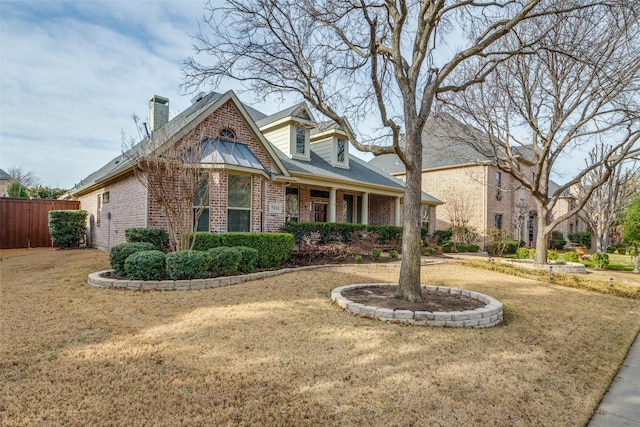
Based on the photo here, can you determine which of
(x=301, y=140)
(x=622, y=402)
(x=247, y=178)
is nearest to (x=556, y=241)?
(x=301, y=140)

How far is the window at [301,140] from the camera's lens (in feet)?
52.0

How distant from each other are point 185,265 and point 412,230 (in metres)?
4.76

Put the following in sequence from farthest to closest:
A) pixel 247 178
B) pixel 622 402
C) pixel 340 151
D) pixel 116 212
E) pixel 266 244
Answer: pixel 340 151 → pixel 116 212 → pixel 247 178 → pixel 266 244 → pixel 622 402

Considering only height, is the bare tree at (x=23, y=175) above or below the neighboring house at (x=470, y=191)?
above

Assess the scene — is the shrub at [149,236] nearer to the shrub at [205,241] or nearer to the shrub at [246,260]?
the shrub at [205,241]

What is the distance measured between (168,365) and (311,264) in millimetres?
7818

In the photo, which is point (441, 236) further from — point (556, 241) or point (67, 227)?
point (67, 227)

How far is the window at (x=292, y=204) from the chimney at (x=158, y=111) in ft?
20.4

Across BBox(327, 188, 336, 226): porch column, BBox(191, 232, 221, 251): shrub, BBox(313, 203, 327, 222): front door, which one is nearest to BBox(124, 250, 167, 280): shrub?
BBox(191, 232, 221, 251): shrub

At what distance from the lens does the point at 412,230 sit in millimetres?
6363

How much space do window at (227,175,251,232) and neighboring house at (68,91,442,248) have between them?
0.11 feet

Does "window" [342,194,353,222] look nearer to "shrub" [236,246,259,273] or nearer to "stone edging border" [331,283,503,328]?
"shrub" [236,246,259,273]

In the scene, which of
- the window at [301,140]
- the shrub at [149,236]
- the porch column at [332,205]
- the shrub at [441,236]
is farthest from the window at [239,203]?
the shrub at [441,236]

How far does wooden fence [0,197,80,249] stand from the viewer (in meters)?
15.4
